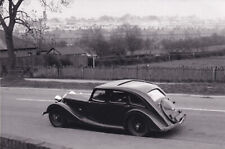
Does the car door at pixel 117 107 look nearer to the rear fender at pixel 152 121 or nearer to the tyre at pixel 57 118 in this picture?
the rear fender at pixel 152 121

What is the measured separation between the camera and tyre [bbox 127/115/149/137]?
10.5 meters

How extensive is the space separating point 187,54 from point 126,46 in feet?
42.6

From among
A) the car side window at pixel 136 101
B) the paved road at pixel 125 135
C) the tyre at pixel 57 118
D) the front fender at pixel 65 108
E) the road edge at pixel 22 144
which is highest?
the car side window at pixel 136 101

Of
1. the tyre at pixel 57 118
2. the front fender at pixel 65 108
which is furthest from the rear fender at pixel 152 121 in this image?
the tyre at pixel 57 118

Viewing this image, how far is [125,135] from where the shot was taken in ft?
35.0

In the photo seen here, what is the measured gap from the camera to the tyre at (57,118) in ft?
39.4

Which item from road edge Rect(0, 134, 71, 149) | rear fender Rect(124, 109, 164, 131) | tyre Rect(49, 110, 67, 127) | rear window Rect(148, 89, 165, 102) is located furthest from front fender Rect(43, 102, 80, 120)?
road edge Rect(0, 134, 71, 149)

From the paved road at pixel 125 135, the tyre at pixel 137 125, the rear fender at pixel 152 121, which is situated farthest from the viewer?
the tyre at pixel 137 125

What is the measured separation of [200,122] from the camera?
12.2 meters

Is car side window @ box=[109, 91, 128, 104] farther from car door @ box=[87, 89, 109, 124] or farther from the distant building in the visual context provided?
the distant building

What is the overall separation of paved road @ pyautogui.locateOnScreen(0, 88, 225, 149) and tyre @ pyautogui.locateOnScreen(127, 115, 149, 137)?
0.24 metres

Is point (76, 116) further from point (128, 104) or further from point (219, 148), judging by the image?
point (219, 148)

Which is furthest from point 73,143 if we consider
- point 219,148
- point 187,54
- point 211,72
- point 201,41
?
point 201,41

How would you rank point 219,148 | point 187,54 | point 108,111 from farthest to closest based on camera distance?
1. point 187,54
2. point 108,111
3. point 219,148
